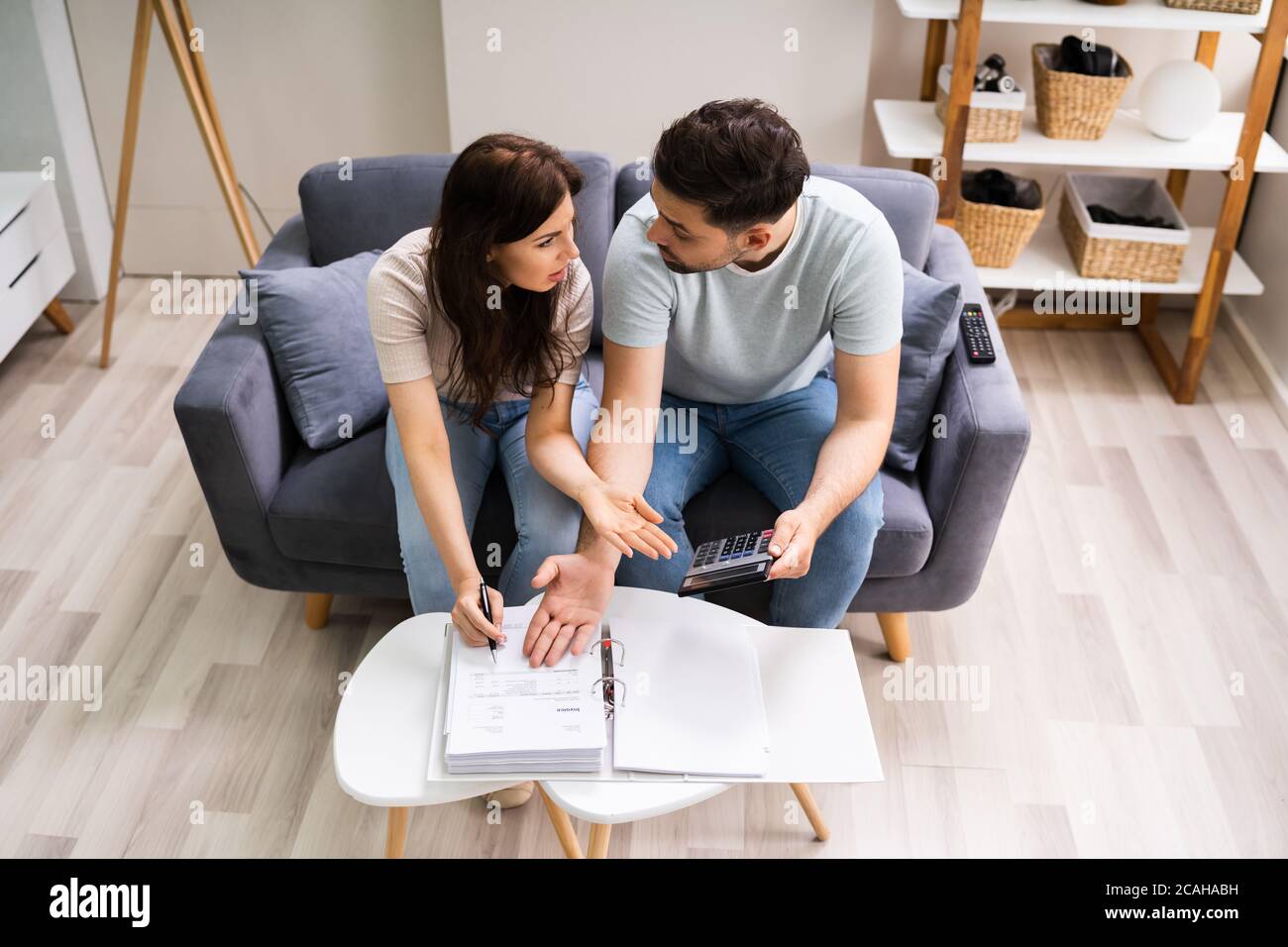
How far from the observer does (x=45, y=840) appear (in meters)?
1.87

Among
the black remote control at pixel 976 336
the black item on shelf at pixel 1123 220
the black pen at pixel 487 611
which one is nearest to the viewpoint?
the black pen at pixel 487 611

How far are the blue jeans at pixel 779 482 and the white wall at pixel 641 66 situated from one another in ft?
3.61

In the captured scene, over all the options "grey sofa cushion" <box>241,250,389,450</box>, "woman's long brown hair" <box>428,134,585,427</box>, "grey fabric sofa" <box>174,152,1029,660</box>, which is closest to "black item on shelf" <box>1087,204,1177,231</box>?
"grey fabric sofa" <box>174,152,1029,660</box>

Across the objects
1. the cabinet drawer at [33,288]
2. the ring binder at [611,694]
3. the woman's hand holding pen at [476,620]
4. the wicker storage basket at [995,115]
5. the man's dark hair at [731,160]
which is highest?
the man's dark hair at [731,160]

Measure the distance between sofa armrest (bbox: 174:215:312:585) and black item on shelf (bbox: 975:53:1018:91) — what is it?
1.72 metres

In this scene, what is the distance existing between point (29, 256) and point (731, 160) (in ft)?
6.86

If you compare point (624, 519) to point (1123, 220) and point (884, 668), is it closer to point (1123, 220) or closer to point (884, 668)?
point (884, 668)

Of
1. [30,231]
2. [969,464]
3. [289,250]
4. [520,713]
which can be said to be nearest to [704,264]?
[969,464]

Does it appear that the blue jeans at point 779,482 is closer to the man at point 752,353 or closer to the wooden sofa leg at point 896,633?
the man at point 752,353

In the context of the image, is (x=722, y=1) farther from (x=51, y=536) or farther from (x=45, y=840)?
(x=45, y=840)

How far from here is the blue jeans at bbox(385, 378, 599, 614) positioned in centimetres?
185

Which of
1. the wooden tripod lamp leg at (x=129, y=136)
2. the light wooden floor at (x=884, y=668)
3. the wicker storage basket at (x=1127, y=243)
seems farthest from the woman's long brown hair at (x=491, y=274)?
the wicker storage basket at (x=1127, y=243)

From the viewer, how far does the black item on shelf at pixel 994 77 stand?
2.68 metres

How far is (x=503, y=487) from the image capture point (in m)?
2.00
